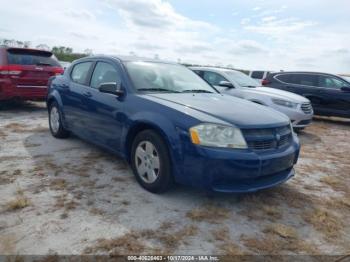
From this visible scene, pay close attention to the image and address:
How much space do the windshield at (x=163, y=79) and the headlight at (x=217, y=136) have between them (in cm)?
118

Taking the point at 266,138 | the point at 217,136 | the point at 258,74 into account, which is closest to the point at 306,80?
the point at 258,74

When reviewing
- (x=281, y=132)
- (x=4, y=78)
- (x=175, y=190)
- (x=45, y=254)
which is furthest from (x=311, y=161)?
(x=4, y=78)

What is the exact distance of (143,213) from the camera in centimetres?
331

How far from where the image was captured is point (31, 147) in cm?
548

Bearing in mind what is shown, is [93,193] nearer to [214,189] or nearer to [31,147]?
[214,189]

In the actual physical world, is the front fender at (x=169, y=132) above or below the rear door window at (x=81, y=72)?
below

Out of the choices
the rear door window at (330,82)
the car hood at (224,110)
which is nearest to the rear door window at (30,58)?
the car hood at (224,110)

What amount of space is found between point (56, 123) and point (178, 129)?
3.45 meters

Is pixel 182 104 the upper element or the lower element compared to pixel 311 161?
upper

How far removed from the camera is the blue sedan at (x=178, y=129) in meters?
3.28

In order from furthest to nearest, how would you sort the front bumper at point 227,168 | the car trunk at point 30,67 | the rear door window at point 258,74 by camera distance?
the rear door window at point 258,74 < the car trunk at point 30,67 < the front bumper at point 227,168

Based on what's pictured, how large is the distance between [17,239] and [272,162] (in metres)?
2.49

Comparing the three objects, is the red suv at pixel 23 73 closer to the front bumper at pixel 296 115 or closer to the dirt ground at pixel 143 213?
the dirt ground at pixel 143 213

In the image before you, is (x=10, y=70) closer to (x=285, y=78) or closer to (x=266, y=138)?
(x=266, y=138)
